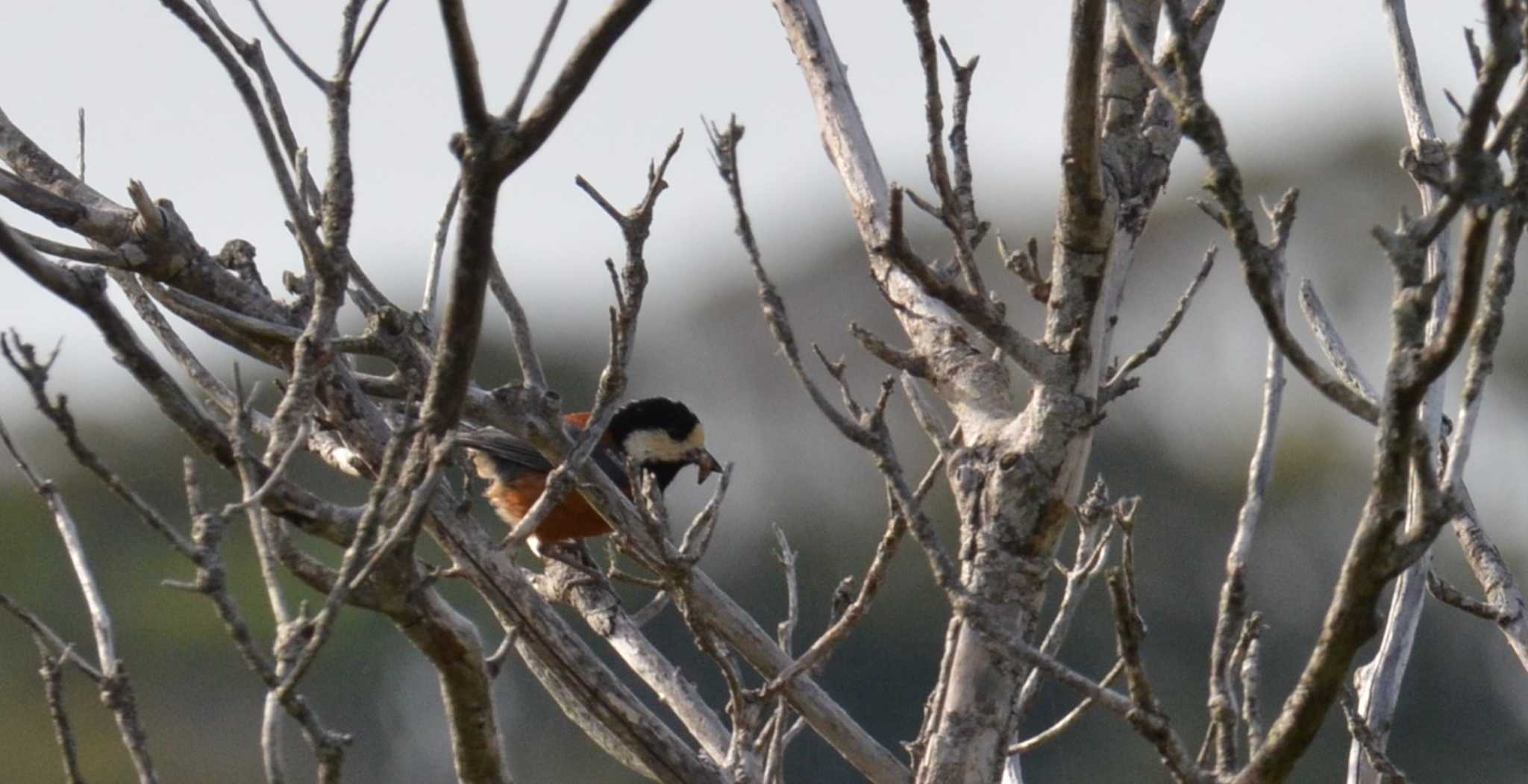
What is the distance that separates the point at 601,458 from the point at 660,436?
0.30 m

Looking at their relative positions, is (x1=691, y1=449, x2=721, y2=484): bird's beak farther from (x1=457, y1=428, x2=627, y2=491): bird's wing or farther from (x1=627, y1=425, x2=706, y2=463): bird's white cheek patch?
(x1=457, y1=428, x2=627, y2=491): bird's wing

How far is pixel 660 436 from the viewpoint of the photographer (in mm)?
7270

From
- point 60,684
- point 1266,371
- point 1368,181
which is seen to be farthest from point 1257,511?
point 1368,181

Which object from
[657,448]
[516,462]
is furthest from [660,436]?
[516,462]

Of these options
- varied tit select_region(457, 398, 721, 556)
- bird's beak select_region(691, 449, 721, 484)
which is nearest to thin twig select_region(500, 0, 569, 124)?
varied tit select_region(457, 398, 721, 556)

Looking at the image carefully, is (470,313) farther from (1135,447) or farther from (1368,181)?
(1368,181)

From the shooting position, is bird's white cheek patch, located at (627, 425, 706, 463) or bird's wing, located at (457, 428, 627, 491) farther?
bird's white cheek patch, located at (627, 425, 706, 463)

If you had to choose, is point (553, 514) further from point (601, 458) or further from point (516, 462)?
point (601, 458)

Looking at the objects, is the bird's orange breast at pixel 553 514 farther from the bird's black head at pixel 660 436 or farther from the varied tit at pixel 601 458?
the bird's black head at pixel 660 436

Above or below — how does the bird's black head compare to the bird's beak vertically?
above

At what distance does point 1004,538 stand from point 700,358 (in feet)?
77.6

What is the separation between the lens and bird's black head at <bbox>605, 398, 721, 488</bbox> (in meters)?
7.25

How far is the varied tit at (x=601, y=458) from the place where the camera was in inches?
236

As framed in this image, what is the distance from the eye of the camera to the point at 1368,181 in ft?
79.7
